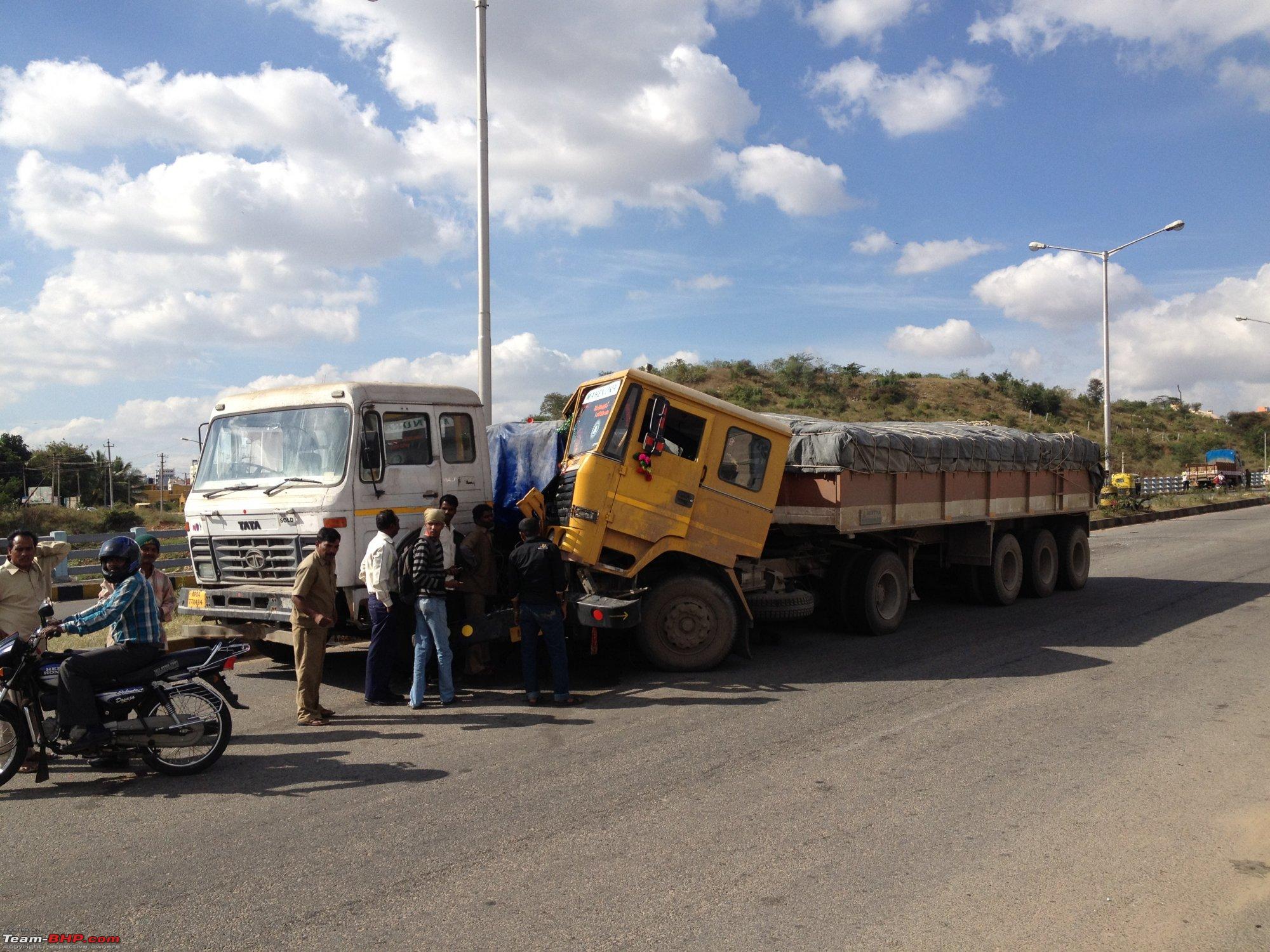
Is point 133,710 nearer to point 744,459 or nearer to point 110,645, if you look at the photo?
point 110,645

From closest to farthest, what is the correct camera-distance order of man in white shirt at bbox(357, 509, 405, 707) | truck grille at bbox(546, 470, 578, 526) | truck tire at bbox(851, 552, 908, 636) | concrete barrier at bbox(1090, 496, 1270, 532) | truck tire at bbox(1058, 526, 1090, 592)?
1. man in white shirt at bbox(357, 509, 405, 707)
2. truck grille at bbox(546, 470, 578, 526)
3. truck tire at bbox(851, 552, 908, 636)
4. truck tire at bbox(1058, 526, 1090, 592)
5. concrete barrier at bbox(1090, 496, 1270, 532)

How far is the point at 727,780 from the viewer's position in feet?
18.0

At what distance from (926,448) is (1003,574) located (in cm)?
307

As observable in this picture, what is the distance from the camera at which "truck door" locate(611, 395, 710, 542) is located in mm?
8102

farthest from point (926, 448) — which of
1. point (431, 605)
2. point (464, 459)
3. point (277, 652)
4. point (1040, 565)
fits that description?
point (277, 652)

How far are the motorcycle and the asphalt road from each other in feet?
0.58

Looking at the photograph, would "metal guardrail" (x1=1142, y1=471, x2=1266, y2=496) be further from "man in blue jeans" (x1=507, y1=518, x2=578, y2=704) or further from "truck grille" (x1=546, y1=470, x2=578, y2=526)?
"man in blue jeans" (x1=507, y1=518, x2=578, y2=704)

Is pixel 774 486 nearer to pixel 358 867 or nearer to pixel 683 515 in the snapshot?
pixel 683 515

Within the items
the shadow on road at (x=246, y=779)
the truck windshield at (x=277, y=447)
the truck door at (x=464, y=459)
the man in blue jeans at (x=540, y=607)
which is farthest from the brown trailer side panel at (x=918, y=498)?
the shadow on road at (x=246, y=779)

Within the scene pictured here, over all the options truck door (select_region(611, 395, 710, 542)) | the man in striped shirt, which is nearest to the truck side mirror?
truck door (select_region(611, 395, 710, 542))

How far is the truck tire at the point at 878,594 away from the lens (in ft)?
33.1

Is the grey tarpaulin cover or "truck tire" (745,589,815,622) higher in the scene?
the grey tarpaulin cover

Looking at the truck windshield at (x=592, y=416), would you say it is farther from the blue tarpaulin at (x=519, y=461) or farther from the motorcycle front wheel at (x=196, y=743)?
the motorcycle front wheel at (x=196, y=743)

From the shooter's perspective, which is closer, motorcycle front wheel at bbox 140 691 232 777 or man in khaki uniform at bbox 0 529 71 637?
motorcycle front wheel at bbox 140 691 232 777
